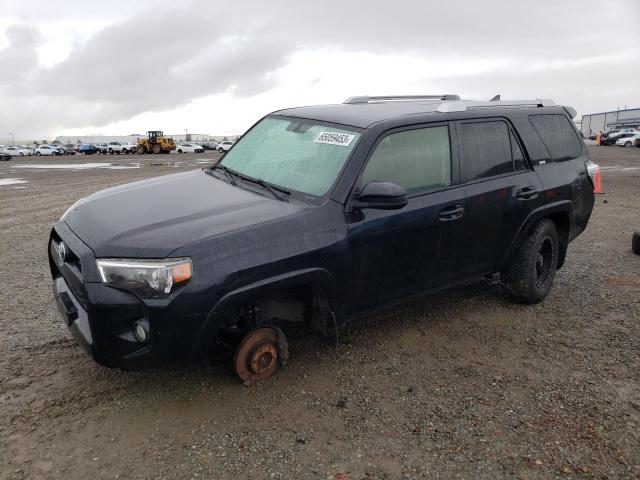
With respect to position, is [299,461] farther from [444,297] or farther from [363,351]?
[444,297]

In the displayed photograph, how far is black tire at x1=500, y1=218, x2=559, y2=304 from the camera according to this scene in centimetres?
459

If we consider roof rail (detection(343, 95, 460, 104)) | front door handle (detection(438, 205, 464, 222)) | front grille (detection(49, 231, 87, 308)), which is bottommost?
front grille (detection(49, 231, 87, 308))

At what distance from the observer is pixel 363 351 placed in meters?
3.91

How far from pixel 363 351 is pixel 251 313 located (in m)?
1.09

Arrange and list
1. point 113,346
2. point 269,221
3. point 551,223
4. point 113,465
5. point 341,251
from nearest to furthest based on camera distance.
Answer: point 113,465 < point 113,346 < point 269,221 < point 341,251 < point 551,223

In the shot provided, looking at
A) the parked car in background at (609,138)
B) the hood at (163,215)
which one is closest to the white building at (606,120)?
the parked car in background at (609,138)

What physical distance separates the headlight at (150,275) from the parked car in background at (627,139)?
48.8 meters

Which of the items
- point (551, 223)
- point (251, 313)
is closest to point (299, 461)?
point (251, 313)

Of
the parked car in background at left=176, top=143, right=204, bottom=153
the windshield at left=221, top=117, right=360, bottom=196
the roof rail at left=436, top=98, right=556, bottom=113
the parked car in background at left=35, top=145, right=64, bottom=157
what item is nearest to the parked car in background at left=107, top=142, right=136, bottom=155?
the parked car in background at left=176, top=143, right=204, bottom=153

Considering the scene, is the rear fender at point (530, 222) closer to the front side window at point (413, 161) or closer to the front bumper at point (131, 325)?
the front side window at point (413, 161)

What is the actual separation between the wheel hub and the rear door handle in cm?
238

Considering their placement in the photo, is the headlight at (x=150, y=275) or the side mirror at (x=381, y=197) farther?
the side mirror at (x=381, y=197)

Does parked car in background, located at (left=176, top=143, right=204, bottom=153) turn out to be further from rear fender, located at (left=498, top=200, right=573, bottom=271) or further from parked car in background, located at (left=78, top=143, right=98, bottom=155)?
rear fender, located at (left=498, top=200, right=573, bottom=271)

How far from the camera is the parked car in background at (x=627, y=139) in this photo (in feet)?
141
